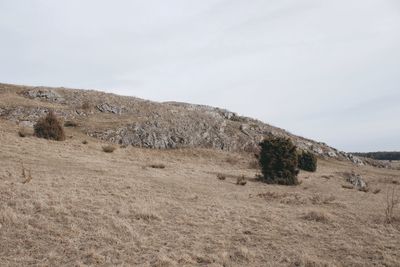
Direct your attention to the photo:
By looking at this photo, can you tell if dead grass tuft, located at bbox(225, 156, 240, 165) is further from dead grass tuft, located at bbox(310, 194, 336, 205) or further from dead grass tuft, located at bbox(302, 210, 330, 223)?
dead grass tuft, located at bbox(302, 210, 330, 223)

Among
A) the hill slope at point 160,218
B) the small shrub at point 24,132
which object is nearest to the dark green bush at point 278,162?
the hill slope at point 160,218

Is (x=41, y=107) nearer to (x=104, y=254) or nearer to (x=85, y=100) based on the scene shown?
(x=85, y=100)

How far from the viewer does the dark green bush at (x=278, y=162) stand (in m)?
29.7

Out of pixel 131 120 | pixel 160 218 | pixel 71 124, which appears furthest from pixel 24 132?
pixel 160 218

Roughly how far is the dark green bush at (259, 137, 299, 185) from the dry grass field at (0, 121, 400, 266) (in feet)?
15.3

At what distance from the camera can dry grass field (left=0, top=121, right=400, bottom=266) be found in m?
11.0

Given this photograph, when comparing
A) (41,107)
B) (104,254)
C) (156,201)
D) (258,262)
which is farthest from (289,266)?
(41,107)

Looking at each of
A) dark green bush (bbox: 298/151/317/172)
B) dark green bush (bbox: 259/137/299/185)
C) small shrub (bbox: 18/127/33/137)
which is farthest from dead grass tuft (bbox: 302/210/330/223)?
small shrub (bbox: 18/127/33/137)

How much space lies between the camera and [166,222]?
14.5 meters

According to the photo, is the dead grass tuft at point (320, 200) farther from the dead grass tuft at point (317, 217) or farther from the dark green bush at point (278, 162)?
the dark green bush at point (278, 162)

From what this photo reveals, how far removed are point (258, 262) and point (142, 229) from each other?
421 centimetres

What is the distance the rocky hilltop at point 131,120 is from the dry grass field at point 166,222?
1686cm

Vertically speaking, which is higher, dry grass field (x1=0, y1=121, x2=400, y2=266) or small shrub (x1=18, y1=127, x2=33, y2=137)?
small shrub (x1=18, y1=127, x2=33, y2=137)

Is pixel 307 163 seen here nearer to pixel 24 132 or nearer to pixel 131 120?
pixel 131 120
